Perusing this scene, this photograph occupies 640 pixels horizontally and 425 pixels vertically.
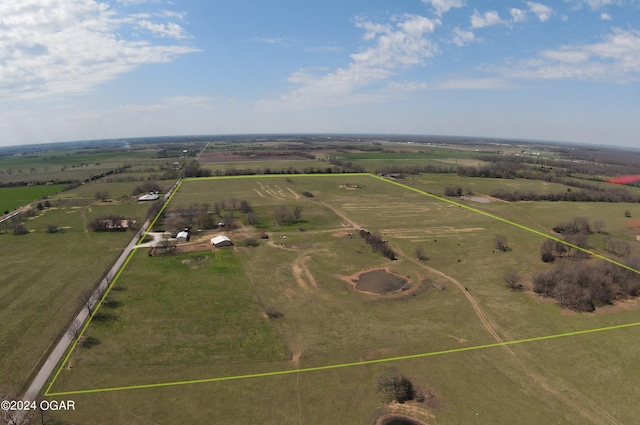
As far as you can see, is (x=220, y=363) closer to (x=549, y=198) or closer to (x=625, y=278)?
(x=625, y=278)

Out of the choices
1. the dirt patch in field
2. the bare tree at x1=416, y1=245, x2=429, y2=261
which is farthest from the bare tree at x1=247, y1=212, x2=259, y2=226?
the dirt patch in field

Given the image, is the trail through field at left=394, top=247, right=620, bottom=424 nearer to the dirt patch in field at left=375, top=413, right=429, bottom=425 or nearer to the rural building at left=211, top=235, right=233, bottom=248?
the dirt patch in field at left=375, top=413, right=429, bottom=425

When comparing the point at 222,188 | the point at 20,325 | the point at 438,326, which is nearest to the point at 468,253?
the point at 438,326

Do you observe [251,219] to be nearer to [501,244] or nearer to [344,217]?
[344,217]

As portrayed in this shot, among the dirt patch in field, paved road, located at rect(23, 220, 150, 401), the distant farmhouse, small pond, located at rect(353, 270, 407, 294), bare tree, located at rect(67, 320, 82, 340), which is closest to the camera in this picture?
the dirt patch in field

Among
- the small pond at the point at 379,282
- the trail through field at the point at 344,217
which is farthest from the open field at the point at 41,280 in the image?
the trail through field at the point at 344,217

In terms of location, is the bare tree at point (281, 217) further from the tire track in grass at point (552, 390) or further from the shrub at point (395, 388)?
the shrub at point (395, 388)
